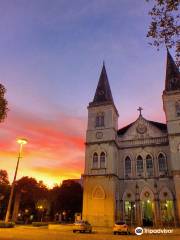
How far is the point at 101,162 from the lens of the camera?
38.1 meters

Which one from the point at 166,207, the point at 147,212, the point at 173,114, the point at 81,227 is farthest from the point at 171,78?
the point at 81,227

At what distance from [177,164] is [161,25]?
2618cm

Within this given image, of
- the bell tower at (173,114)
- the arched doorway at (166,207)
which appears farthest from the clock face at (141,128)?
the arched doorway at (166,207)

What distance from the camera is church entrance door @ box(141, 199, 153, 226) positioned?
1358 inches

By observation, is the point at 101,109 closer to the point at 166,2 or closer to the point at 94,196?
the point at 94,196

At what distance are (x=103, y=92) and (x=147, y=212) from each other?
872 inches

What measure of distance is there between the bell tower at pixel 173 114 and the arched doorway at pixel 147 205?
13.7 feet

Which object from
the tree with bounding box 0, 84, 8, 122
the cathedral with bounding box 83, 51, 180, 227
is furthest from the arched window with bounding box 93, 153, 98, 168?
the tree with bounding box 0, 84, 8, 122

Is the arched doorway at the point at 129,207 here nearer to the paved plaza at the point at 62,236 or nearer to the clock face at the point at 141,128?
the clock face at the point at 141,128

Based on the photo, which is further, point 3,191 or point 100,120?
point 3,191

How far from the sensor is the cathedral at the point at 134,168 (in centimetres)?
3434

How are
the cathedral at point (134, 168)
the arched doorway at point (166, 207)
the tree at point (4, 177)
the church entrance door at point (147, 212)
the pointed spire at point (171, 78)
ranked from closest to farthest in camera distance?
1. the arched doorway at point (166, 207)
2. the cathedral at point (134, 168)
3. the church entrance door at point (147, 212)
4. the pointed spire at point (171, 78)
5. the tree at point (4, 177)

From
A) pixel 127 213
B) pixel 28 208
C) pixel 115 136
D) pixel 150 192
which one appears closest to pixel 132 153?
pixel 115 136

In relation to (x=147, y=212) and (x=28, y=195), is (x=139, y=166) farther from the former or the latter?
(x=28, y=195)
